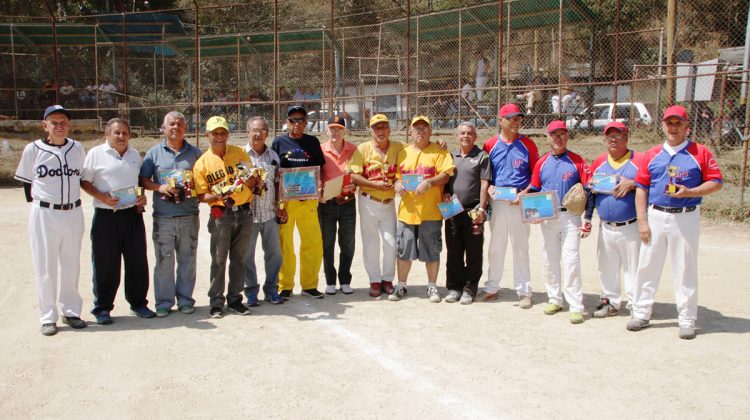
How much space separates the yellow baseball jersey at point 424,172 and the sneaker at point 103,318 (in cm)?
313

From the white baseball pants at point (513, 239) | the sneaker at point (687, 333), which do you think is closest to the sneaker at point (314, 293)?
the white baseball pants at point (513, 239)

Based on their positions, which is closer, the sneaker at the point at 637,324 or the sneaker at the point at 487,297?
the sneaker at the point at 637,324

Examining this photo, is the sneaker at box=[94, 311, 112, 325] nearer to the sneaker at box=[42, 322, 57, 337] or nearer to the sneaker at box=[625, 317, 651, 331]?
the sneaker at box=[42, 322, 57, 337]

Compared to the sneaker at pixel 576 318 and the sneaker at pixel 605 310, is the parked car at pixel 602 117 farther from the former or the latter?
the sneaker at pixel 576 318

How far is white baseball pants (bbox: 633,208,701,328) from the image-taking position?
19.2ft

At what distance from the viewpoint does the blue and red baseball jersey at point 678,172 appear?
5.81 metres

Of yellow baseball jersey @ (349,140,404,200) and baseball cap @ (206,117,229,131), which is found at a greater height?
baseball cap @ (206,117,229,131)

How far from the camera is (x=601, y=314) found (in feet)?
21.4

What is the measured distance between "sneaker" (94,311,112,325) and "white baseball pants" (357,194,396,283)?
8.85 ft

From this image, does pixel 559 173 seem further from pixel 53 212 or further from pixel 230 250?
pixel 53 212

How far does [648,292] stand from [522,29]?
647 inches

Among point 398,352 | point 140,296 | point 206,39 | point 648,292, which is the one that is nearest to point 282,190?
point 140,296

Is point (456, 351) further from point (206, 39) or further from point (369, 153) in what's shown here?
point (206, 39)

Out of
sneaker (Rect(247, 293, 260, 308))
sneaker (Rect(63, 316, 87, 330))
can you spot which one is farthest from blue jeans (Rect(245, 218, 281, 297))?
sneaker (Rect(63, 316, 87, 330))
